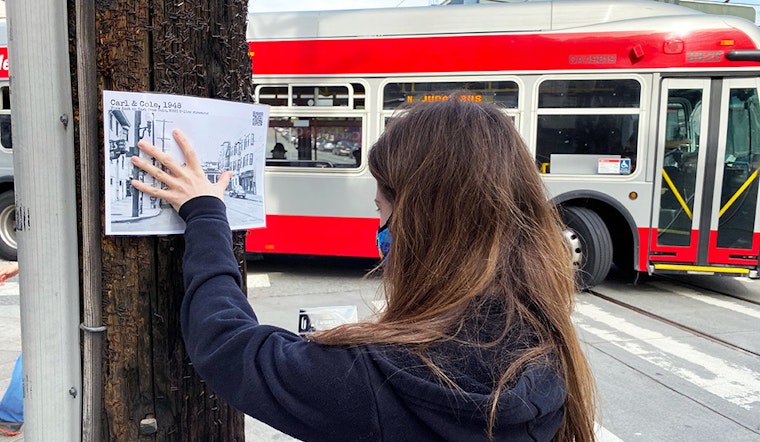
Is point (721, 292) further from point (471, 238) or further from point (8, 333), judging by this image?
point (8, 333)

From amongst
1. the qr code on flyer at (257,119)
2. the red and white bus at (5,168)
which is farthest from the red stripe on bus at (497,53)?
the qr code on flyer at (257,119)

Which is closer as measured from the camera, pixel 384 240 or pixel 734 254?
pixel 384 240

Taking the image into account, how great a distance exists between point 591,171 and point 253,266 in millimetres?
4793

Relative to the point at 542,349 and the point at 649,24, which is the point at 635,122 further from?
the point at 542,349

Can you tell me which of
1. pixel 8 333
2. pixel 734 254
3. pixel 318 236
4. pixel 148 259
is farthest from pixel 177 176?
pixel 734 254

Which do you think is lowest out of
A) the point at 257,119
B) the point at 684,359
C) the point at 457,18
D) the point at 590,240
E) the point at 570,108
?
the point at 684,359

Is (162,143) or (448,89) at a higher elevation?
(448,89)

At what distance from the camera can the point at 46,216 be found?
3.94 feet

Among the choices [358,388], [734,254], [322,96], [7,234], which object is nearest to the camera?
[358,388]

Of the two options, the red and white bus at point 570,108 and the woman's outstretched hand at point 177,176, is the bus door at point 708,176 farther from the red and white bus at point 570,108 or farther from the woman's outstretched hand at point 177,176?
the woman's outstretched hand at point 177,176

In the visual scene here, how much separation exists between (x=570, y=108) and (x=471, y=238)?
19.8ft

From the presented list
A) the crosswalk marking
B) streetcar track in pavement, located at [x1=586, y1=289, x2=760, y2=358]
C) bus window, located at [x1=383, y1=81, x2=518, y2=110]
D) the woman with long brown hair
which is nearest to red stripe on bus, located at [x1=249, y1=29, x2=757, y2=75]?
bus window, located at [x1=383, y1=81, x2=518, y2=110]

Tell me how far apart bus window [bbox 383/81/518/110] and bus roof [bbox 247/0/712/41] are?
1.98ft

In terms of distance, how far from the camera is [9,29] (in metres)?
1.19
